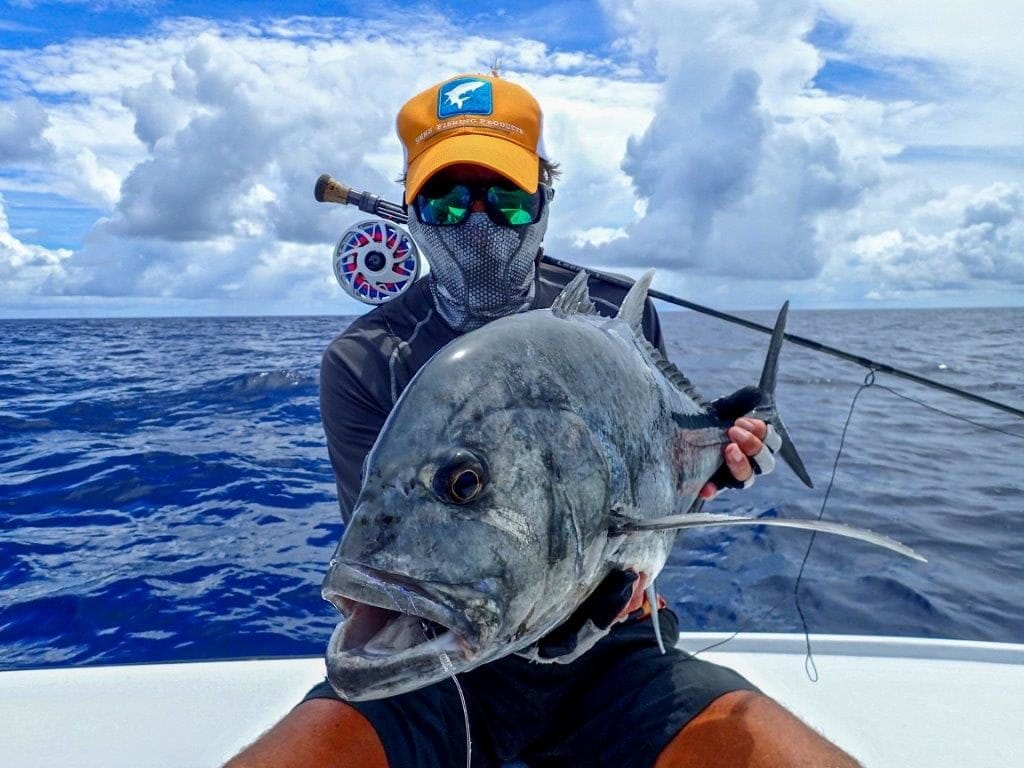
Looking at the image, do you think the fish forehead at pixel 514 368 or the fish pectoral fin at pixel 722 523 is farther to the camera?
the fish forehead at pixel 514 368

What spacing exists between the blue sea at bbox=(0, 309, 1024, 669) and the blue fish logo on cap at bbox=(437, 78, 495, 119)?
3448mm

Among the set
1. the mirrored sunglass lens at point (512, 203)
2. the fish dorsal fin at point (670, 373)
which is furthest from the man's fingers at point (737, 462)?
the mirrored sunglass lens at point (512, 203)

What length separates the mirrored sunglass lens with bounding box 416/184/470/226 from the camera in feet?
8.39

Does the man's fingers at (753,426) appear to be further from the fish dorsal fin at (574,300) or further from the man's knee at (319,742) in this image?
the man's knee at (319,742)

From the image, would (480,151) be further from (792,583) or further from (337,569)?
(792,583)

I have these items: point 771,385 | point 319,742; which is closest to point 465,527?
point 319,742

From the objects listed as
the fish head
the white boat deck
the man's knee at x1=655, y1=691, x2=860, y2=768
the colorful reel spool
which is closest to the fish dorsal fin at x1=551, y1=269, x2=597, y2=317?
the fish head

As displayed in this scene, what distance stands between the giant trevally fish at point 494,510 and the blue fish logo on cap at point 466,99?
1.04 metres

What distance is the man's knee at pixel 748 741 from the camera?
2.00 m

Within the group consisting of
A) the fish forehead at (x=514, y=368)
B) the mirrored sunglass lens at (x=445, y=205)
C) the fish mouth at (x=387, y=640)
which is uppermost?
the mirrored sunglass lens at (x=445, y=205)

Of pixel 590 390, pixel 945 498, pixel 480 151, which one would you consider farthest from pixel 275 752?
pixel 945 498

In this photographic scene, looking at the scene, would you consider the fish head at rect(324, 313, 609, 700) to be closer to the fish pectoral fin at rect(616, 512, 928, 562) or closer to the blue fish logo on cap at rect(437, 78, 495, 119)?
the fish pectoral fin at rect(616, 512, 928, 562)

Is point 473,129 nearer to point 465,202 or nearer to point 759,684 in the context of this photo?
point 465,202

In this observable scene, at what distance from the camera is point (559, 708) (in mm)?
2383
